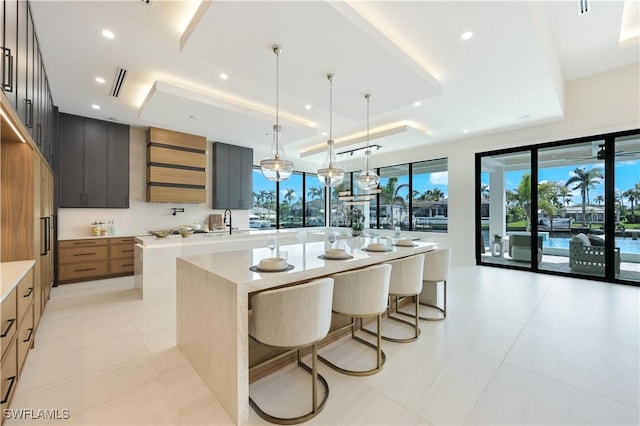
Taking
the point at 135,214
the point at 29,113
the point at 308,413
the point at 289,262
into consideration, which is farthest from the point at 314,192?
the point at 308,413

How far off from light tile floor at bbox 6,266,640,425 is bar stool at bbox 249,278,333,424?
1.31 ft

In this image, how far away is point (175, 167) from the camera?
5.84 metres

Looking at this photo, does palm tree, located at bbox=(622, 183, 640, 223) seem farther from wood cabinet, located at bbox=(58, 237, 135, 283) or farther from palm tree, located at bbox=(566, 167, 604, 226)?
wood cabinet, located at bbox=(58, 237, 135, 283)

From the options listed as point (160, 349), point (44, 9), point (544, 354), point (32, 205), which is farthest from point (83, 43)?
point (544, 354)

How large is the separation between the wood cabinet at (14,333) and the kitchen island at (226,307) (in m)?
1.04

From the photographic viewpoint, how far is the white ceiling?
241 centimetres

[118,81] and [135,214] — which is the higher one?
[118,81]

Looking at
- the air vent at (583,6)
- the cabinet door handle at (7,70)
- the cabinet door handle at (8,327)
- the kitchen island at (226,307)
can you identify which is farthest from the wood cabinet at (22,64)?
the air vent at (583,6)

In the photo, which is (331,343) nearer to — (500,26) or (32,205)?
(32,205)

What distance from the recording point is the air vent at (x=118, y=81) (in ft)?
11.5

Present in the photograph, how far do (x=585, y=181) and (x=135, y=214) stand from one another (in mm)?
8908

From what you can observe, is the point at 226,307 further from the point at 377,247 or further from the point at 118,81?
the point at 118,81

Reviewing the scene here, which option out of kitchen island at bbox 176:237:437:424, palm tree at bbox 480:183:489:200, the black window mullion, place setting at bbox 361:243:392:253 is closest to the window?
palm tree at bbox 480:183:489:200

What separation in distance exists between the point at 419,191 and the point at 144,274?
668 centimetres
